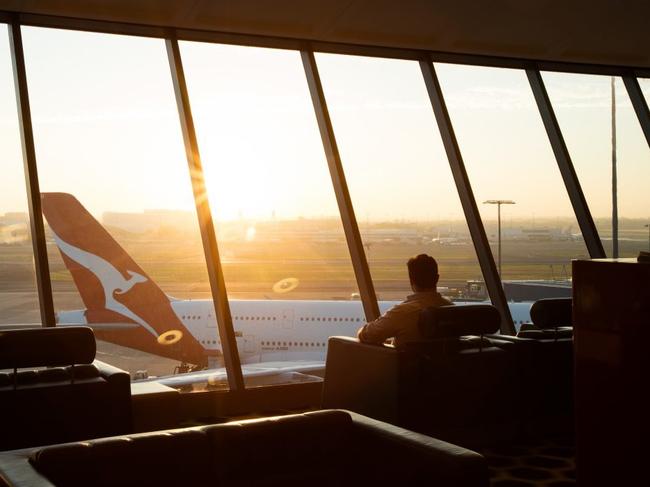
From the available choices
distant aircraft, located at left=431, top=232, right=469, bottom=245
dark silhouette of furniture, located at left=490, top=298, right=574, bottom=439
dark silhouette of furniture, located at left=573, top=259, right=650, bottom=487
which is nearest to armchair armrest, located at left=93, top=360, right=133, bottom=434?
dark silhouette of furniture, located at left=573, top=259, right=650, bottom=487

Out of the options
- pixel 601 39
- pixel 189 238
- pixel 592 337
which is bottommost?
pixel 592 337

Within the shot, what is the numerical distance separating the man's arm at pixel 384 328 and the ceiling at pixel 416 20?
2146 mm

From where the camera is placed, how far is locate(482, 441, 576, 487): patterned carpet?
3.41 m

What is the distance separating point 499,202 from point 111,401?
3.93m

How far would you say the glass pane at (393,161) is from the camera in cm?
568

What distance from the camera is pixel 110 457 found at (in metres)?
1.65

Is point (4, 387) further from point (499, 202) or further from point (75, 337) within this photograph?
point (499, 202)

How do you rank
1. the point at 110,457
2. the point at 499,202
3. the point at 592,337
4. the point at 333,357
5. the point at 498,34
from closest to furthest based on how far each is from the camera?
the point at 110,457, the point at 592,337, the point at 333,357, the point at 498,34, the point at 499,202

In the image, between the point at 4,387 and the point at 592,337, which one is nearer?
the point at 592,337

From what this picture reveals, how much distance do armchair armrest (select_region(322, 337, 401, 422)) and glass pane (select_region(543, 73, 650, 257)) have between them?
3239mm

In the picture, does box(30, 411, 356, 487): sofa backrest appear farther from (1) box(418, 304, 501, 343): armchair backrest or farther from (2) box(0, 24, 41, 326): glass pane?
(2) box(0, 24, 41, 326): glass pane

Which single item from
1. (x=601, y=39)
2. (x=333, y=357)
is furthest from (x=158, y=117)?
(x=601, y=39)

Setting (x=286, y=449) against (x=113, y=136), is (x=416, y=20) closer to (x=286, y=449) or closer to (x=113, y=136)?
(x=113, y=136)

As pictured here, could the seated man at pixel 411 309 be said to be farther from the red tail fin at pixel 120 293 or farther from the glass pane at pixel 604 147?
the red tail fin at pixel 120 293
